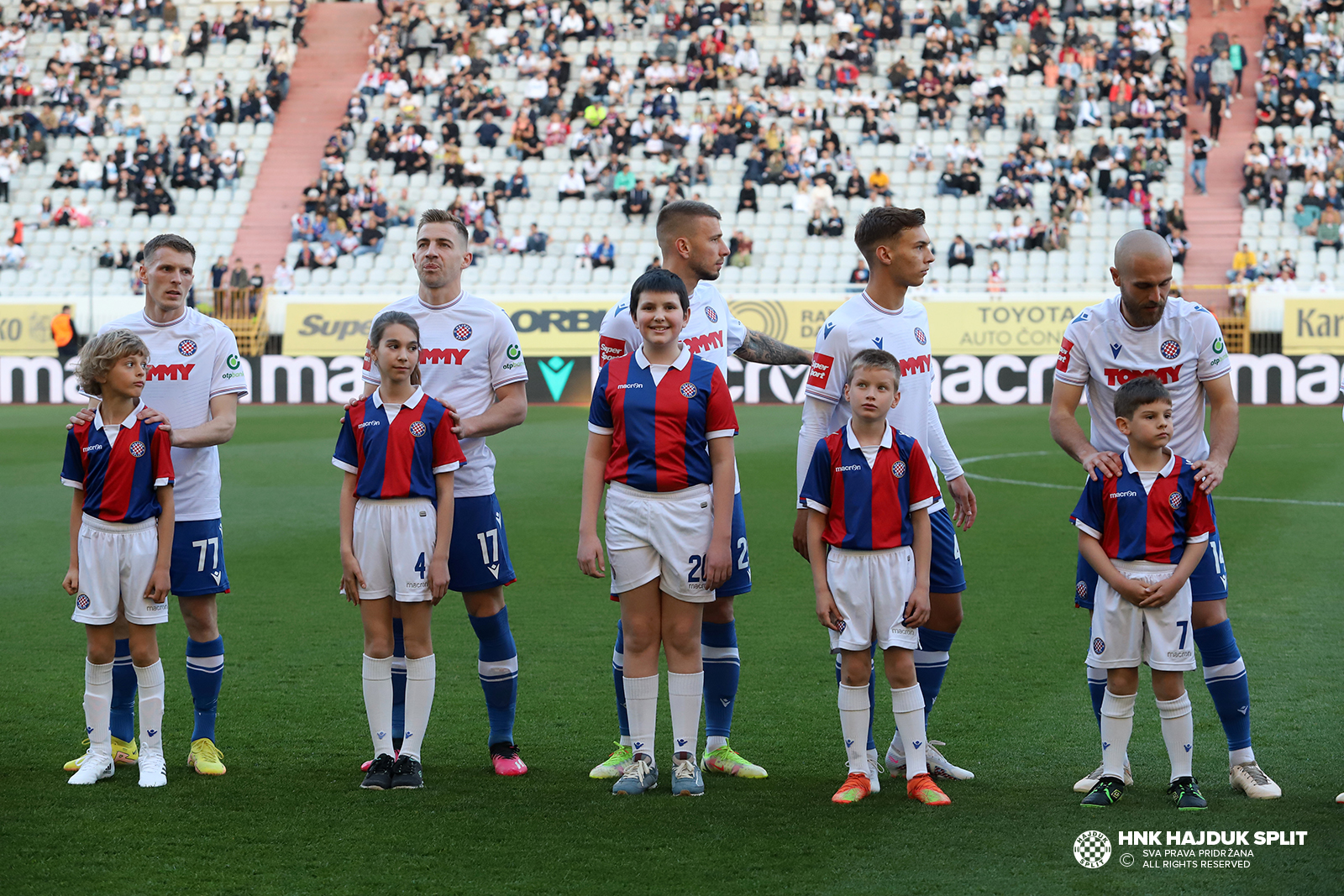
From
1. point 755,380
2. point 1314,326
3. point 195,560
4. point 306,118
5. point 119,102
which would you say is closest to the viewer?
point 195,560

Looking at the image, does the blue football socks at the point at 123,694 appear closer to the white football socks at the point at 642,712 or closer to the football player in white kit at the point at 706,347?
the football player in white kit at the point at 706,347

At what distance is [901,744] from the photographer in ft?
16.5

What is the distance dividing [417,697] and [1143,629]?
8.07 ft

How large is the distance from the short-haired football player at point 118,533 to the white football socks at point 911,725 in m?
2.54

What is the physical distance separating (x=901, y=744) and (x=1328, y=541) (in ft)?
21.7

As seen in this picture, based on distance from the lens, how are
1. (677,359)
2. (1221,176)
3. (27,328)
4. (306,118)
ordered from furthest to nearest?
(306,118), (1221,176), (27,328), (677,359)

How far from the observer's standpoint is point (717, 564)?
4688 millimetres

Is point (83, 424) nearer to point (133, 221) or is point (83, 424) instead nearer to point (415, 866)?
point (415, 866)

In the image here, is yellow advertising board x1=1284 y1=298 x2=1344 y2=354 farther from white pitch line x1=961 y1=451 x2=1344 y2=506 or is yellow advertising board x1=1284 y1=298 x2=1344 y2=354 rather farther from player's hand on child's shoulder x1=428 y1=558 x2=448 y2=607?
player's hand on child's shoulder x1=428 y1=558 x2=448 y2=607

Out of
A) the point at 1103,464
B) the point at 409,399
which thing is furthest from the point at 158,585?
the point at 1103,464

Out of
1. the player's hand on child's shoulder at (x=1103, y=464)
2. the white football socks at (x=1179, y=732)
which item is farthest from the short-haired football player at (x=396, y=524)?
the white football socks at (x=1179, y=732)

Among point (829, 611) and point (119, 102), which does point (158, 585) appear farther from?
point (119, 102)

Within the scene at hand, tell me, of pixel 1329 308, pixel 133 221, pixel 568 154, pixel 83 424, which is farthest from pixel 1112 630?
pixel 133 221

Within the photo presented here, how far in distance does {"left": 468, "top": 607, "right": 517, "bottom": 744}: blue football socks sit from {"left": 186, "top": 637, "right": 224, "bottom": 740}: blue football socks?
95cm
